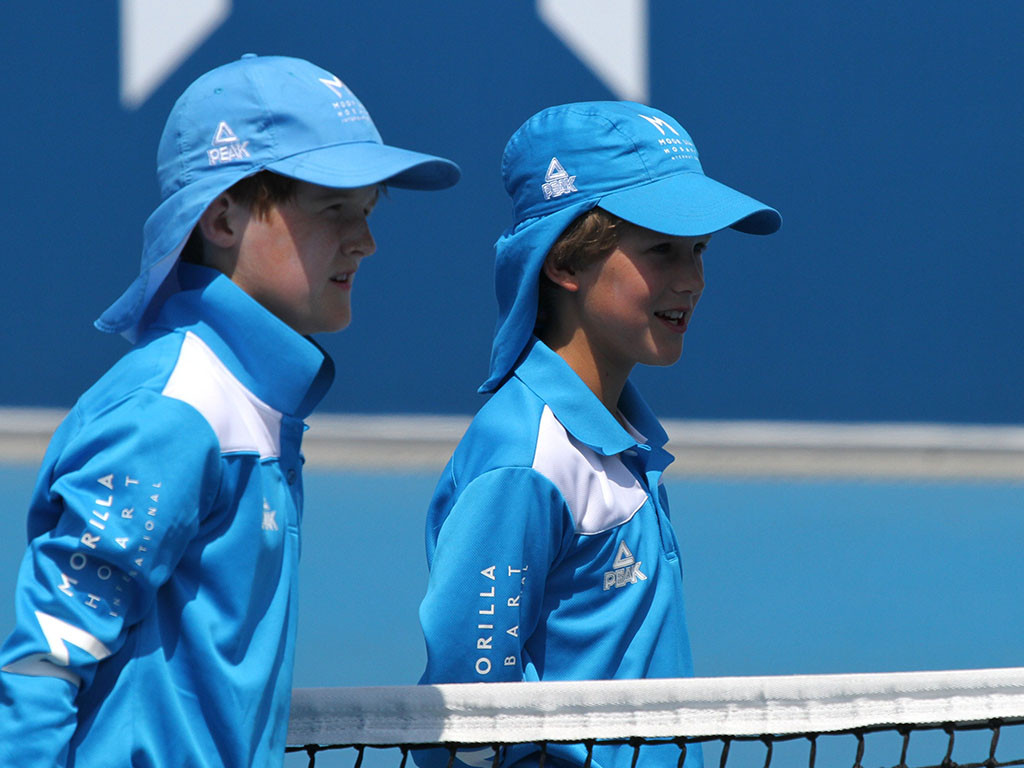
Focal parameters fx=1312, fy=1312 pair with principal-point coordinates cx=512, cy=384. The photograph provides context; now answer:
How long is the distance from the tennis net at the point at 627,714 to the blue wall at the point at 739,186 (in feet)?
16.2

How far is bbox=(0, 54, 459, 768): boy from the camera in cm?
144

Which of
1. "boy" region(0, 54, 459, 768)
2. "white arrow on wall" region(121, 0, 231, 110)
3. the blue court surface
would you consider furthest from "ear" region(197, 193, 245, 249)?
"white arrow on wall" region(121, 0, 231, 110)

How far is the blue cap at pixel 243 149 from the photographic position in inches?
68.2

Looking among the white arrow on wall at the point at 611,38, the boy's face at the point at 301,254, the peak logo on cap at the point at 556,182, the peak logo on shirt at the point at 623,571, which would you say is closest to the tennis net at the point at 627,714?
the peak logo on shirt at the point at 623,571

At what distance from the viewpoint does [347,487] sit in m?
6.54

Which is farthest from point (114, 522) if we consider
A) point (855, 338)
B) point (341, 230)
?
point (855, 338)

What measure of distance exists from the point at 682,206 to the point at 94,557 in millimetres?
1112

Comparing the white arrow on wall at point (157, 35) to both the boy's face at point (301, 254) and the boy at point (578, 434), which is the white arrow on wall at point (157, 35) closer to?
the boy at point (578, 434)

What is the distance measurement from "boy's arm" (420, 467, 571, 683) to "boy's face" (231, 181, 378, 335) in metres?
0.34

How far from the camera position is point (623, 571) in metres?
1.98

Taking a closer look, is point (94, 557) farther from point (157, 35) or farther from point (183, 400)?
point (157, 35)

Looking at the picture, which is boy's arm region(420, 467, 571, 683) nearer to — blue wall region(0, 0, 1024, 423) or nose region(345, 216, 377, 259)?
nose region(345, 216, 377, 259)

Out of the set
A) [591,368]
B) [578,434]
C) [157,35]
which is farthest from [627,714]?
[157,35]

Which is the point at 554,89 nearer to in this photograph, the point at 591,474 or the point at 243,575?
the point at 591,474
